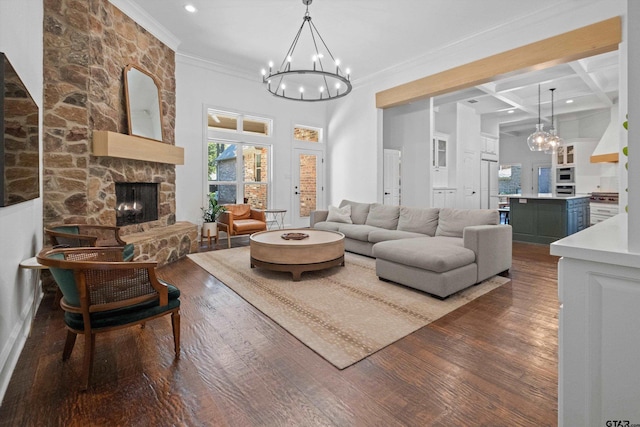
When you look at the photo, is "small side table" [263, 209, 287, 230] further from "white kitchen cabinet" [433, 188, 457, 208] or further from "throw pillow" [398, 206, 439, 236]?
"white kitchen cabinet" [433, 188, 457, 208]

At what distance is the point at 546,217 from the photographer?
19.5 ft

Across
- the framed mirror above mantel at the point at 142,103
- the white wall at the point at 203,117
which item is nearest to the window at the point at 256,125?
the white wall at the point at 203,117

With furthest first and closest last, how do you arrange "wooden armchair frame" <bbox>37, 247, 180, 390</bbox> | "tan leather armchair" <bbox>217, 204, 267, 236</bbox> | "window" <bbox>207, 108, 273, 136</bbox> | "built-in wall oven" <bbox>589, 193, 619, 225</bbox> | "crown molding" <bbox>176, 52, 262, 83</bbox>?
"built-in wall oven" <bbox>589, 193, 619, 225</bbox> → "window" <bbox>207, 108, 273, 136</bbox> → "crown molding" <bbox>176, 52, 262, 83</bbox> → "tan leather armchair" <bbox>217, 204, 267, 236</bbox> → "wooden armchair frame" <bbox>37, 247, 180, 390</bbox>

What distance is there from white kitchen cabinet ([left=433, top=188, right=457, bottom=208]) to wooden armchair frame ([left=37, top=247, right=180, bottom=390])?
6677 mm

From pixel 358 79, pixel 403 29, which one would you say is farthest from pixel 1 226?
pixel 358 79

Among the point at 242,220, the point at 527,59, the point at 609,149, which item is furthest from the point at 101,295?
the point at 609,149

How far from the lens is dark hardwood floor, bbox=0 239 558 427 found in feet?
5.13

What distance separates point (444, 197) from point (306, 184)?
3416mm

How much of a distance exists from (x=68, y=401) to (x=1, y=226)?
111 cm

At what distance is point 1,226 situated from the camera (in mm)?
1903

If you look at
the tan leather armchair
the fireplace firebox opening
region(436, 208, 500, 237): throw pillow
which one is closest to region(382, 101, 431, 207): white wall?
the tan leather armchair

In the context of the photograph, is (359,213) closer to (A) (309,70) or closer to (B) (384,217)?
(B) (384,217)

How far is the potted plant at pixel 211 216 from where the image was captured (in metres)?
5.94

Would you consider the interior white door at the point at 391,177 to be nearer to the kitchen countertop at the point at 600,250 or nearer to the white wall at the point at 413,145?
the white wall at the point at 413,145
